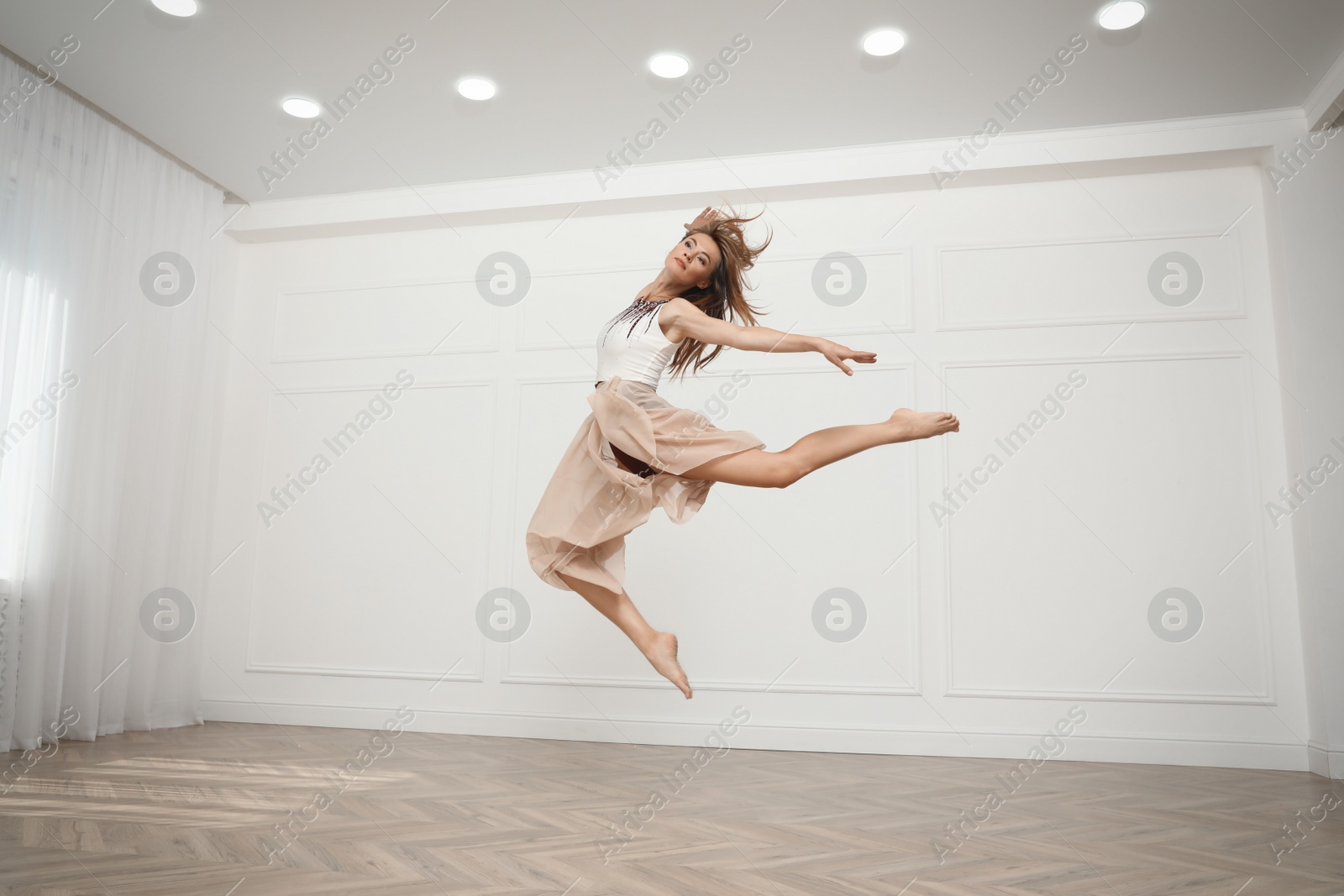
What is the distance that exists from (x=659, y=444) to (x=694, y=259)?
61 centimetres

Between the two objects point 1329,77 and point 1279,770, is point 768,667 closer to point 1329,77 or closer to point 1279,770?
point 1279,770

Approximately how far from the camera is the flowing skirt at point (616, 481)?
2.63 meters

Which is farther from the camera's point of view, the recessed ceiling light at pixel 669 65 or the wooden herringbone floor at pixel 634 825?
the recessed ceiling light at pixel 669 65

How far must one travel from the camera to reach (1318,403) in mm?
3783

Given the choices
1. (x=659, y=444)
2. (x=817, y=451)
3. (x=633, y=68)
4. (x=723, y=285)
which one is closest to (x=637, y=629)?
(x=659, y=444)

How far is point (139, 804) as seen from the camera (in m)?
2.71

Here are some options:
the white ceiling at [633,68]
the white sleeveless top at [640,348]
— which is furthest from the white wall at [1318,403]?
the white sleeveless top at [640,348]

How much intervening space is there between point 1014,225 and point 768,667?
241cm

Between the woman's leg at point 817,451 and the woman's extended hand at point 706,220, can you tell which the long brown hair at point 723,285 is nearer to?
the woman's extended hand at point 706,220

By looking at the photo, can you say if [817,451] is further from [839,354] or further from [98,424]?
[98,424]

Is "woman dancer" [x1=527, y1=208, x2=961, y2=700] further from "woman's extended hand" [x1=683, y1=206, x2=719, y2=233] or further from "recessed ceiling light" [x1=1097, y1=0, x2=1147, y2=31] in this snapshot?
"recessed ceiling light" [x1=1097, y1=0, x2=1147, y2=31]

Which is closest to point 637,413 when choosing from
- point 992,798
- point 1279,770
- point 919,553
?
point 992,798

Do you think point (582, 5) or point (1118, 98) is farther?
point (1118, 98)

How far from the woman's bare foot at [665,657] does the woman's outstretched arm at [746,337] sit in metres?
0.88
